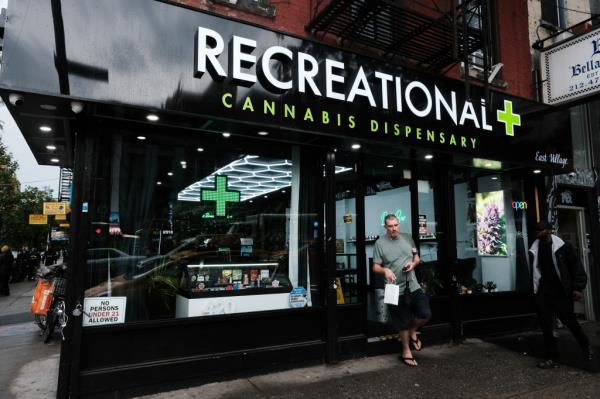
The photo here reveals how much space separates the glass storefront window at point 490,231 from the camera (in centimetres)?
735

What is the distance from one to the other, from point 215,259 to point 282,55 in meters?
2.71

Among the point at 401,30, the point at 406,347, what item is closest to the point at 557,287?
the point at 406,347

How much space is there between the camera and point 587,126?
8.67 metres

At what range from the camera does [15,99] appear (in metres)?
3.59

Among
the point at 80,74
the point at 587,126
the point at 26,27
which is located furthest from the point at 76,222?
the point at 587,126

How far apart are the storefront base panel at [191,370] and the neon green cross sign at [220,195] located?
1.82 m

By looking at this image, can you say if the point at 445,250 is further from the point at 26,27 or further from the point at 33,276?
the point at 33,276

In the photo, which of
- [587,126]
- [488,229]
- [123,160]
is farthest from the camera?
[587,126]

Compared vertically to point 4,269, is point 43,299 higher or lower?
lower

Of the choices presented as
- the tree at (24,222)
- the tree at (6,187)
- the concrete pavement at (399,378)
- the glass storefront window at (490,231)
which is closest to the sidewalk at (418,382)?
the concrete pavement at (399,378)

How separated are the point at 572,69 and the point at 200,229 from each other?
735 cm

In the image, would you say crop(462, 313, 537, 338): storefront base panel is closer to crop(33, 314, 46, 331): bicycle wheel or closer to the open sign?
the open sign

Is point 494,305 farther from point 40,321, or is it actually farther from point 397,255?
point 40,321

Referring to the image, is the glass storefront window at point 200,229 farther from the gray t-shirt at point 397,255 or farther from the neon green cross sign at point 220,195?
the gray t-shirt at point 397,255
